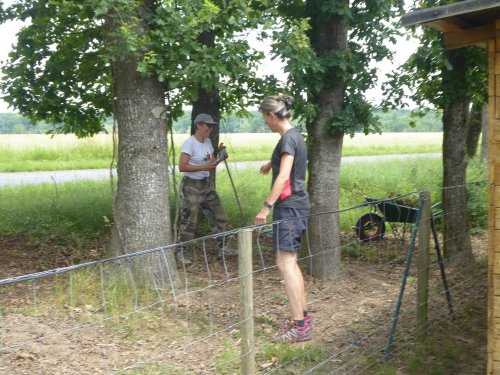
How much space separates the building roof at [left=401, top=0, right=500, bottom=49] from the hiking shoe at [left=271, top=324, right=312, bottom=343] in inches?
99.0

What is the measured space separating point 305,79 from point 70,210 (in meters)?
4.64

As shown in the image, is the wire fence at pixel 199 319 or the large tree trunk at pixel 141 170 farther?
the large tree trunk at pixel 141 170

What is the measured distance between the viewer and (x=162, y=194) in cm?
701

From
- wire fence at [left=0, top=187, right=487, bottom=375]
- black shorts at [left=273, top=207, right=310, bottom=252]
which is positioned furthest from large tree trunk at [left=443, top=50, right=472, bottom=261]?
black shorts at [left=273, top=207, right=310, bottom=252]

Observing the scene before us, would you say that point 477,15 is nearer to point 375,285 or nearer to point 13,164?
point 375,285

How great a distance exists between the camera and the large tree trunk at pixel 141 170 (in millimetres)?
6805

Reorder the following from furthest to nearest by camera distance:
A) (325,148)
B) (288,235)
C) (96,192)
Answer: (96,192) < (325,148) < (288,235)

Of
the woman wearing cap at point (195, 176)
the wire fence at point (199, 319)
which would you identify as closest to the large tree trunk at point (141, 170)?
the wire fence at point (199, 319)

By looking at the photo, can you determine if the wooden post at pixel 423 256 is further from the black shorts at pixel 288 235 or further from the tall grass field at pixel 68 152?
the tall grass field at pixel 68 152

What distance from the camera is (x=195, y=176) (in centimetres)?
833

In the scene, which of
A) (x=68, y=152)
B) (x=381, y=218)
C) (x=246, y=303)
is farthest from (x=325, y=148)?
(x=68, y=152)

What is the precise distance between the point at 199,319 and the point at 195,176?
8.04ft

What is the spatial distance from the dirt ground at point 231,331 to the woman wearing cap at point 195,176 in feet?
1.91

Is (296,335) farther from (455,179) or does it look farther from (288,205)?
(455,179)
